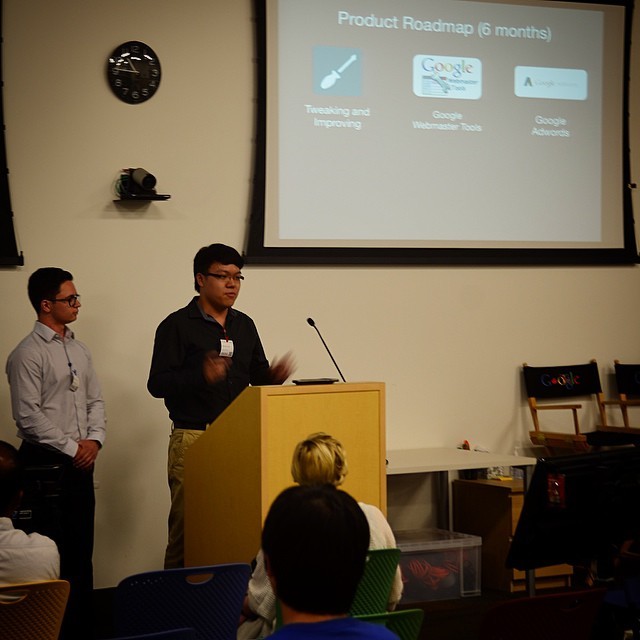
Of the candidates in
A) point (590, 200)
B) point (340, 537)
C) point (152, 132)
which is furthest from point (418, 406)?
point (340, 537)

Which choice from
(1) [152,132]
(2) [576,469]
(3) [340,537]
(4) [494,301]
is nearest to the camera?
(3) [340,537]

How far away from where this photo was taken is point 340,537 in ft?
4.82

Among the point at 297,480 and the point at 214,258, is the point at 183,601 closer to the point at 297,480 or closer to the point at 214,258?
the point at 297,480

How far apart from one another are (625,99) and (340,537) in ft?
18.3

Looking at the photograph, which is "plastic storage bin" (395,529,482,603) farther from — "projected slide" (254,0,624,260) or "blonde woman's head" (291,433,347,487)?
"blonde woman's head" (291,433,347,487)

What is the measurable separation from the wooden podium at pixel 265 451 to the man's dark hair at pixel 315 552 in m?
1.75

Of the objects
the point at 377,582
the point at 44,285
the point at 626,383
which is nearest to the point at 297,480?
the point at 377,582

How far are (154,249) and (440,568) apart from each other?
2.44 metres

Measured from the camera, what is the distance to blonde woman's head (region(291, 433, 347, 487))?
263cm

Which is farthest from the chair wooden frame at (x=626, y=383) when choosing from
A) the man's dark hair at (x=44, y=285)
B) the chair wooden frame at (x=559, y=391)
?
the man's dark hair at (x=44, y=285)

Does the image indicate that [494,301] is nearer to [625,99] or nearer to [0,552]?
[625,99]

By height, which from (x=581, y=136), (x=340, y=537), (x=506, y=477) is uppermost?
(x=581, y=136)

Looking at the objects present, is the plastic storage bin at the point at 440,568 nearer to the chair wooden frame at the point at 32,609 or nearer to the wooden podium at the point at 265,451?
the wooden podium at the point at 265,451

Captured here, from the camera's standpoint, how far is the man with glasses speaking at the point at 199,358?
403cm
